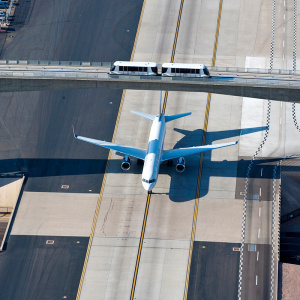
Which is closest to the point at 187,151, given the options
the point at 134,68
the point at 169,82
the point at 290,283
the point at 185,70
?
the point at 169,82

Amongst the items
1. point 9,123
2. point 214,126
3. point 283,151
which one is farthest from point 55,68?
point 283,151

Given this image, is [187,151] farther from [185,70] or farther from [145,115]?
[185,70]

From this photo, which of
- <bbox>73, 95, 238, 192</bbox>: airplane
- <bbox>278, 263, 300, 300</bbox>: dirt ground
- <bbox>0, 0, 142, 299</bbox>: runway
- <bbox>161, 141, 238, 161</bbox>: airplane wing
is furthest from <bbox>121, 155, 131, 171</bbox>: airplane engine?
<bbox>278, 263, 300, 300</bbox>: dirt ground

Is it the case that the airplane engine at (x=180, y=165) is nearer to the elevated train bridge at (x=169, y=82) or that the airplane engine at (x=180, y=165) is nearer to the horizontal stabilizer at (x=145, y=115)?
the horizontal stabilizer at (x=145, y=115)

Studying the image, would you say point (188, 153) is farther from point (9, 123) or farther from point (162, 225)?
point (9, 123)

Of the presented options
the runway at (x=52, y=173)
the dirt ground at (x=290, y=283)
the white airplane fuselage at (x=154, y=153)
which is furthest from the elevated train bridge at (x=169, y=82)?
the dirt ground at (x=290, y=283)

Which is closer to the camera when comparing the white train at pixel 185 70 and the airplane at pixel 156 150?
the white train at pixel 185 70

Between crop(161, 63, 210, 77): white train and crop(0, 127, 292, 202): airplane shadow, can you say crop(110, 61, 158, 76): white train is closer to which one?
crop(161, 63, 210, 77): white train
